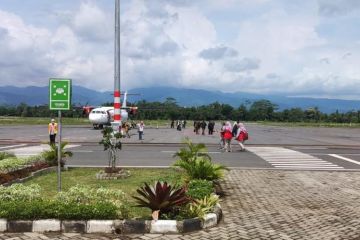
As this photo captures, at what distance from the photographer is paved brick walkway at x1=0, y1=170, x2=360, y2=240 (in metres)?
7.79

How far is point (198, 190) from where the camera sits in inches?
385

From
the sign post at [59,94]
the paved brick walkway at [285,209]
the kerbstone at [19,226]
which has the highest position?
the sign post at [59,94]

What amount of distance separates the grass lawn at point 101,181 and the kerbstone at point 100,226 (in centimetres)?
220

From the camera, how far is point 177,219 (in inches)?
320

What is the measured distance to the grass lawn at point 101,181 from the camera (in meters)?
12.1

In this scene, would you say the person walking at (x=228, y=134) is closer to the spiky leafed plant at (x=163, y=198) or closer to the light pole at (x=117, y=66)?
the light pole at (x=117, y=66)

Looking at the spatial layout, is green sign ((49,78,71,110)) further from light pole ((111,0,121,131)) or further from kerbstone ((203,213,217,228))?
light pole ((111,0,121,131))

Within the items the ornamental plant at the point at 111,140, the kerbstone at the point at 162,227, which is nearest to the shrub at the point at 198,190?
the kerbstone at the point at 162,227

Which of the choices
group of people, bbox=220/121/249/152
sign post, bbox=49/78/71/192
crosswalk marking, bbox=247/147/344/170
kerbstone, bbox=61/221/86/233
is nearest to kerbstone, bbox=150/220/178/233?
kerbstone, bbox=61/221/86/233

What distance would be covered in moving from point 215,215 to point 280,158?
534 inches

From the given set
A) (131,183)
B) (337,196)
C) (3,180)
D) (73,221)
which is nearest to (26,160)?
(3,180)

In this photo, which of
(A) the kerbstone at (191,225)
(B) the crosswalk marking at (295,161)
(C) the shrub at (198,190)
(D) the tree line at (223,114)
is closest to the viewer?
(A) the kerbstone at (191,225)

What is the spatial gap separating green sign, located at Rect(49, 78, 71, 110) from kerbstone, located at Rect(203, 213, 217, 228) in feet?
13.0

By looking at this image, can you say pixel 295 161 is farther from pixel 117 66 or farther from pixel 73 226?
pixel 73 226
